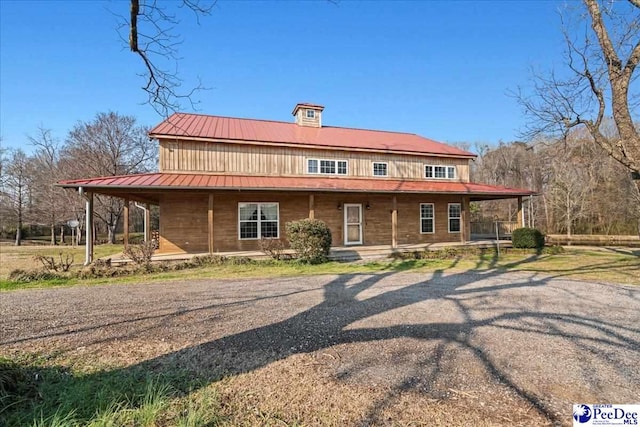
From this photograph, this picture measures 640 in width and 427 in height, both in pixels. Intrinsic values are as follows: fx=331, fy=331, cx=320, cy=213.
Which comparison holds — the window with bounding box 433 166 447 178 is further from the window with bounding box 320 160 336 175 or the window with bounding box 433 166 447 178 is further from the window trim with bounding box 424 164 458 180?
the window with bounding box 320 160 336 175

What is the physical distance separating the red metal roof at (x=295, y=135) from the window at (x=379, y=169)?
2.74ft

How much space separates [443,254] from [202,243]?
34.0 feet

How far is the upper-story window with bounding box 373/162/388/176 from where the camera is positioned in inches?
701

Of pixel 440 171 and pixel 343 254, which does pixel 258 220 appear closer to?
pixel 343 254

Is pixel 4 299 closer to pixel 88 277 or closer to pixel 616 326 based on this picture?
pixel 88 277

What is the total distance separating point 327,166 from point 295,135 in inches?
99.8

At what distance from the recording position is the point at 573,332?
4.45m

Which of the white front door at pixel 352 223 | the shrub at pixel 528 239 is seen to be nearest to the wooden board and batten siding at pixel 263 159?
the white front door at pixel 352 223

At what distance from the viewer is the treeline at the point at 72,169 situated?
24.8m

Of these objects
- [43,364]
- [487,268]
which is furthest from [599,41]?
[43,364]
